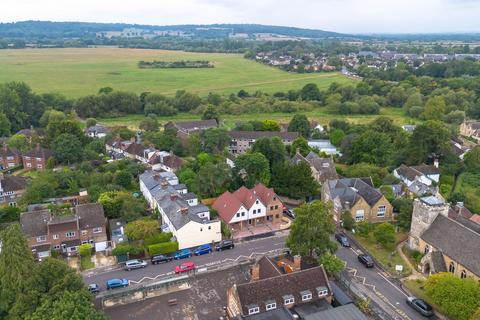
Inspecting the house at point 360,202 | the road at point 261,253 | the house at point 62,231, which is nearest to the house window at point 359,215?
the house at point 360,202

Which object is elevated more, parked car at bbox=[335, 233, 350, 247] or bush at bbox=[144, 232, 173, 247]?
bush at bbox=[144, 232, 173, 247]

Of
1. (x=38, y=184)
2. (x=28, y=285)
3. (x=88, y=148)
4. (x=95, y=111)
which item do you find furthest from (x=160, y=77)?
(x=28, y=285)

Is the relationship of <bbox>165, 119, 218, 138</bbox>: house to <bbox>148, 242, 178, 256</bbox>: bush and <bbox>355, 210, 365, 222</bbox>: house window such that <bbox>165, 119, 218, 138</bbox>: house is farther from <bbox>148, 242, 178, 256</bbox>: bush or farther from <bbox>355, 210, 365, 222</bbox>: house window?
<bbox>355, 210, 365, 222</bbox>: house window

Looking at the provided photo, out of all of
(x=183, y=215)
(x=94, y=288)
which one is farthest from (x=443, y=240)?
(x=94, y=288)

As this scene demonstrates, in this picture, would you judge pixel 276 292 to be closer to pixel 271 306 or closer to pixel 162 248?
pixel 271 306

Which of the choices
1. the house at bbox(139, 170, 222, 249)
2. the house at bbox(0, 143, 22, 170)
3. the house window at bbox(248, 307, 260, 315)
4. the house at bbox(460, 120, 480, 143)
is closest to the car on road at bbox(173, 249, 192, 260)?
the house at bbox(139, 170, 222, 249)

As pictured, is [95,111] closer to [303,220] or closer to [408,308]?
[303,220]

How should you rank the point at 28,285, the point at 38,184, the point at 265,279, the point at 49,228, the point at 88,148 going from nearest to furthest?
the point at 28,285
the point at 265,279
the point at 49,228
the point at 38,184
the point at 88,148
